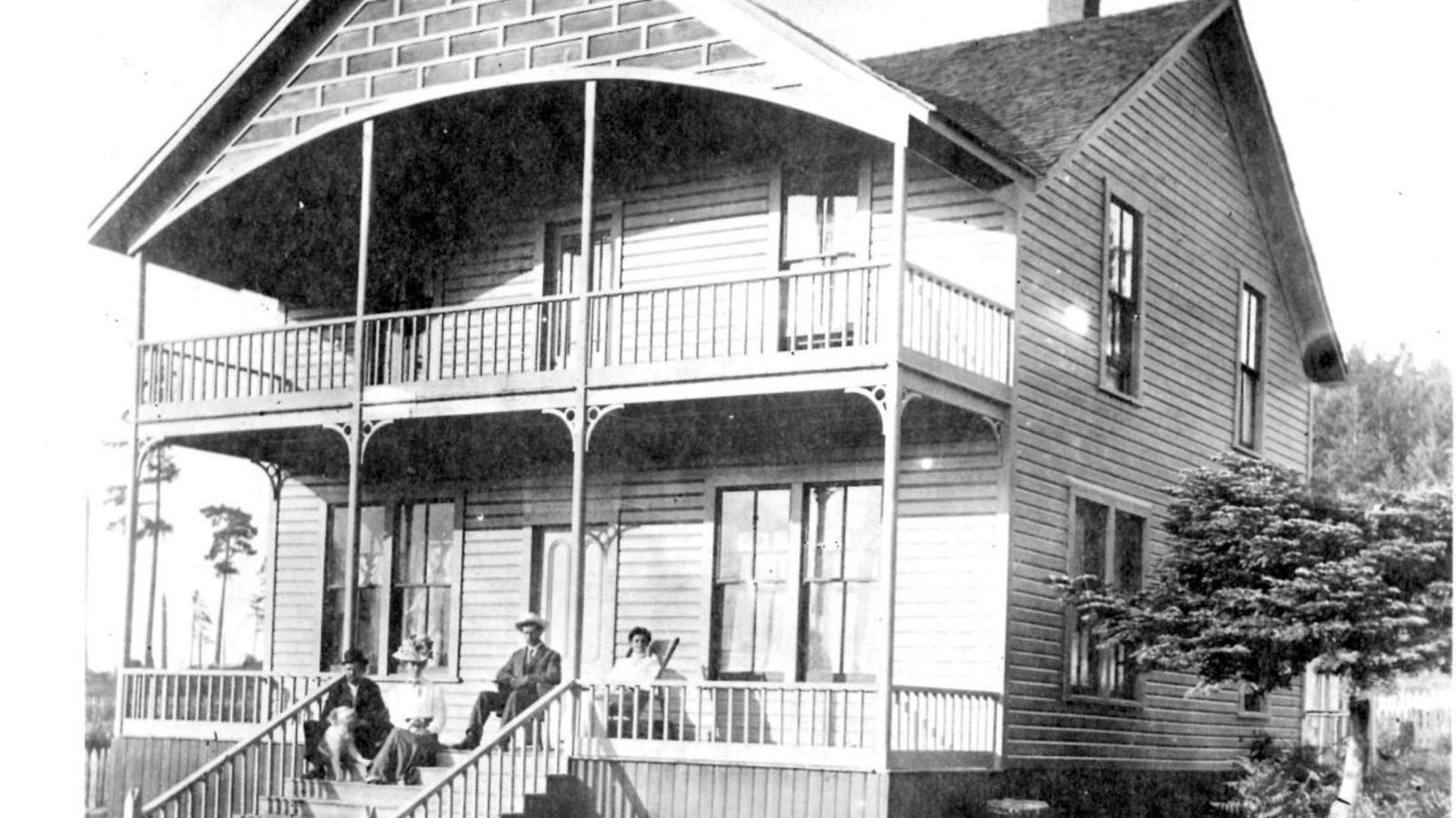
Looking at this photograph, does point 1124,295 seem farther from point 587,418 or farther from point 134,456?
point 134,456

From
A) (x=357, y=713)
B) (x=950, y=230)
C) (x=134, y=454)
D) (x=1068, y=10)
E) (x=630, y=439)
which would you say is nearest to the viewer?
(x=357, y=713)

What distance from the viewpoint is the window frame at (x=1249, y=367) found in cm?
2273

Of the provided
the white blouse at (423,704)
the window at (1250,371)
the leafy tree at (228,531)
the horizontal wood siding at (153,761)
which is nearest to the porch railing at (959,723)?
the white blouse at (423,704)

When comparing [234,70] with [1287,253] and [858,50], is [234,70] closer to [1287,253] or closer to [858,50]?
[858,50]

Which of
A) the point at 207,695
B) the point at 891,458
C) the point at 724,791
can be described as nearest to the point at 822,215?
the point at 891,458

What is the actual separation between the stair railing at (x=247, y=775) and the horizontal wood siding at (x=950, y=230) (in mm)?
7183

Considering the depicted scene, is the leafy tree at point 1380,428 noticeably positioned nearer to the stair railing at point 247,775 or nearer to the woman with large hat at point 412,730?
the woman with large hat at point 412,730

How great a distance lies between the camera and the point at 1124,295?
66.8 ft

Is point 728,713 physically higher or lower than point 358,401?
lower

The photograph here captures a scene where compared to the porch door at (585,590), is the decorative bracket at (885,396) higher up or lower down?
higher up

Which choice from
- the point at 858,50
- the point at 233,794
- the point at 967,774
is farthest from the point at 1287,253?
the point at 233,794

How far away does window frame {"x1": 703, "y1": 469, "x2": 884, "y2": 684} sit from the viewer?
18323 millimetres

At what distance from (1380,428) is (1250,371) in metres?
3.98

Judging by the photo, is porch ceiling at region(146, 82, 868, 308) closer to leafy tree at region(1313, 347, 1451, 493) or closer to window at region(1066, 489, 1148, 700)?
window at region(1066, 489, 1148, 700)
